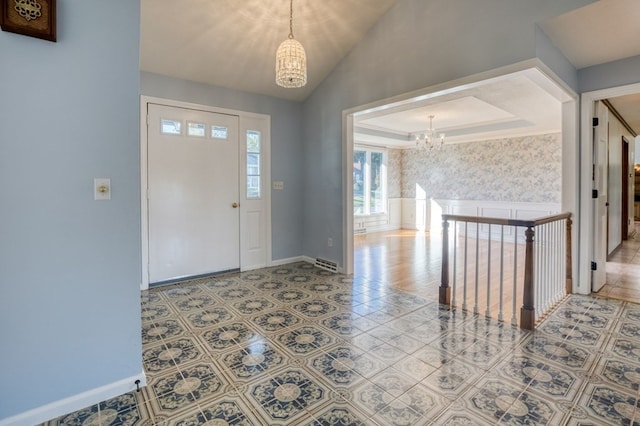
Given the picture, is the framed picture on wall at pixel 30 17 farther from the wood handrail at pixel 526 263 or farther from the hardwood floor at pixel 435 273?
the hardwood floor at pixel 435 273

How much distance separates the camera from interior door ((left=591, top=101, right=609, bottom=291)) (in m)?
3.52

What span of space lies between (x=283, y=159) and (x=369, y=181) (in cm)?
430

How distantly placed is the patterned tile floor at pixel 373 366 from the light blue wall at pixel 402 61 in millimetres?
1767

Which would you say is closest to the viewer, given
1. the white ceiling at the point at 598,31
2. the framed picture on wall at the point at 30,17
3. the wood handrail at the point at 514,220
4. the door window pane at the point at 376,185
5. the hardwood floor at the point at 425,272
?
the framed picture on wall at the point at 30,17

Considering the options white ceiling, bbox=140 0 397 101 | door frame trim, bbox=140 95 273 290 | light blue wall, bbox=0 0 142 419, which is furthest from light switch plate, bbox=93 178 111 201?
white ceiling, bbox=140 0 397 101

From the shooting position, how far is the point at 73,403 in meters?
1.75

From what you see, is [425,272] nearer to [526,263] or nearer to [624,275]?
[526,263]

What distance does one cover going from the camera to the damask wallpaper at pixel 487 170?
6.59 metres

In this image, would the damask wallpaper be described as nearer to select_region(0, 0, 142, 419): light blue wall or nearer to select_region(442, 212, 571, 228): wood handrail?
select_region(442, 212, 571, 228): wood handrail

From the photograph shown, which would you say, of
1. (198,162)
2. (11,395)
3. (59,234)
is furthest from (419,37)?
(11,395)

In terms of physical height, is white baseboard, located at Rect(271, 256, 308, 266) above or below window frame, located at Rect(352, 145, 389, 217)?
below

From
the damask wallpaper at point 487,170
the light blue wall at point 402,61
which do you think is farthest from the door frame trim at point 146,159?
the damask wallpaper at point 487,170

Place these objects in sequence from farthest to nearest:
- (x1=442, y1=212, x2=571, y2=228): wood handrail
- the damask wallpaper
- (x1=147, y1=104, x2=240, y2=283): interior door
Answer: the damask wallpaper < (x1=147, y1=104, x2=240, y2=283): interior door < (x1=442, y1=212, x2=571, y2=228): wood handrail

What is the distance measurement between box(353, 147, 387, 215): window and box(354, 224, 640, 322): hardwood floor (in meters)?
1.84
